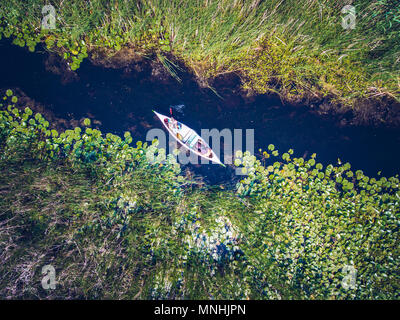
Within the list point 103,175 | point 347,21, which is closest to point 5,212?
point 103,175

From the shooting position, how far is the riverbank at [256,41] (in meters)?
5.61

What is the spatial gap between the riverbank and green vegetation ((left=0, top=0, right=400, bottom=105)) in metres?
0.02

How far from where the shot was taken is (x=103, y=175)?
5293 mm

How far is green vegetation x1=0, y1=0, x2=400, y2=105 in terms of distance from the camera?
559 centimetres

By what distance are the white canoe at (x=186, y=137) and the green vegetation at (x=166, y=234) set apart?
4.68ft

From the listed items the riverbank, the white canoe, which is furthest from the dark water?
the riverbank

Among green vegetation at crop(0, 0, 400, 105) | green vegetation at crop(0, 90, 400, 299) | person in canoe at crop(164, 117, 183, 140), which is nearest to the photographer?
green vegetation at crop(0, 90, 400, 299)

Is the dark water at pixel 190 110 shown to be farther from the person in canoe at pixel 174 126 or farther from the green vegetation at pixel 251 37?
the green vegetation at pixel 251 37

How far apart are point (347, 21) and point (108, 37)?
6387 millimetres

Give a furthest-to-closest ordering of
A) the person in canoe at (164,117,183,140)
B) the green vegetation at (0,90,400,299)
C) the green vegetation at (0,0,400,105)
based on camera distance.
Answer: the person in canoe at (164,117,183,140), the green vegetation at (0,0,400,105), the green vegetation at (0,90,400,299)

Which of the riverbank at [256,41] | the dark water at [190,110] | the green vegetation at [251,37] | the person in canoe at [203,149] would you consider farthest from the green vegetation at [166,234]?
the green vegetation at [251,37]

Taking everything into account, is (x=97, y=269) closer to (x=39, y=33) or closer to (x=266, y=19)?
(x=39, y=33)

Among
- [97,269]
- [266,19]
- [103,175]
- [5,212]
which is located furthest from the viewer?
[266,19]

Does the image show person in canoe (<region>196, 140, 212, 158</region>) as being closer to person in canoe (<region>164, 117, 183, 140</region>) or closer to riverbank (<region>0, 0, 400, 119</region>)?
person in canoe (<region>164, 117, 183, 140</region>)
